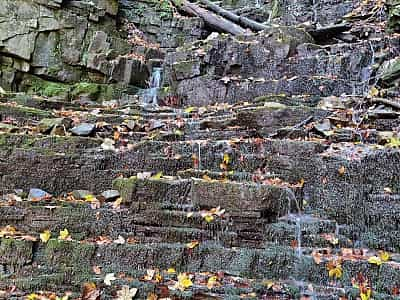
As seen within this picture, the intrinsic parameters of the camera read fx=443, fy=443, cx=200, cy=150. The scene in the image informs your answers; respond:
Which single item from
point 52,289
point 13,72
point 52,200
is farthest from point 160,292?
point 13,72

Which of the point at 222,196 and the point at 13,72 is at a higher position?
the point at 13,72

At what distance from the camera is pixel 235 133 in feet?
22.4

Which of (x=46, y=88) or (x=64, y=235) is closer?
(x=64, y=235)

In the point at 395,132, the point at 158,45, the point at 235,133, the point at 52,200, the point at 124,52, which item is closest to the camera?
the point at 52,200

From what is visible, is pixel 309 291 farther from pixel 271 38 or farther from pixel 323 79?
pixel 271 38

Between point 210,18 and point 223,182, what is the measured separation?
35.5ft

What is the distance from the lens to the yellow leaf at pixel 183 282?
12.6 ft

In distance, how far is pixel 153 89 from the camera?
1148 centimetres

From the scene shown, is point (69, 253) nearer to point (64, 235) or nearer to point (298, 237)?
point (64, 235)

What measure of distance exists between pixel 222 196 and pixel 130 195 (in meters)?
1.01

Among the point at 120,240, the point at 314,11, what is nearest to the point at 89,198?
the point at 120,240

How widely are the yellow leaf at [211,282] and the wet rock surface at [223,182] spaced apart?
0.05ft

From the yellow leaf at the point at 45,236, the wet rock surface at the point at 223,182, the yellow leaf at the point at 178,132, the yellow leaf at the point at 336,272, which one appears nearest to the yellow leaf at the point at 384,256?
the wet rock surface at the point at 223,182

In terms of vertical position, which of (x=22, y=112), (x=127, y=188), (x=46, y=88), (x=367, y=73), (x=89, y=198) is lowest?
(x=89, y=198)
